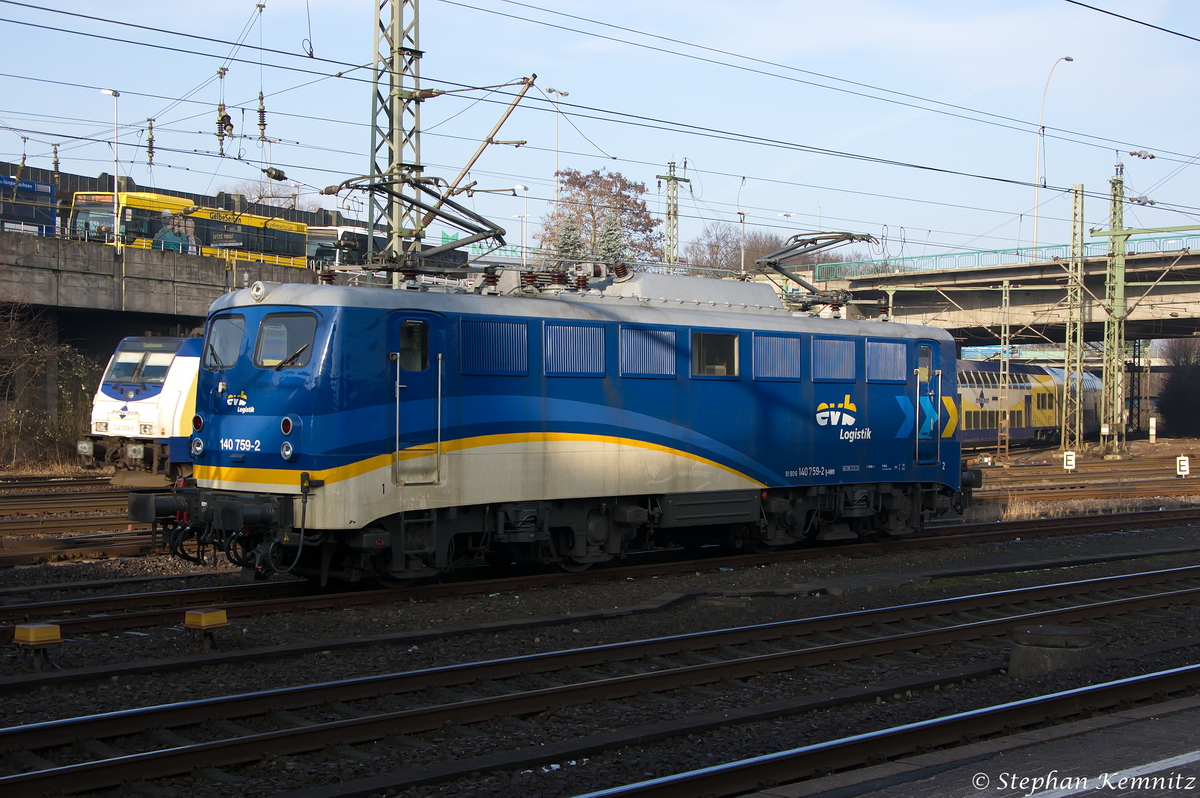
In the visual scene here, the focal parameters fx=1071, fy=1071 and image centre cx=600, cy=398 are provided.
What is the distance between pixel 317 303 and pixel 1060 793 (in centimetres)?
866

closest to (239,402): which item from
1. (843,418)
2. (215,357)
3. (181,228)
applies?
(215,357)

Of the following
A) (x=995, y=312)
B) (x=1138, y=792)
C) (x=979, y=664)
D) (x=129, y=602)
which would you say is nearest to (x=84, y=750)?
(x=129, y=602)

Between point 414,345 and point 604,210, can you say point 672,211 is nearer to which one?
point 604,210

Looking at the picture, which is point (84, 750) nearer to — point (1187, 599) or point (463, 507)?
point (463, 507)

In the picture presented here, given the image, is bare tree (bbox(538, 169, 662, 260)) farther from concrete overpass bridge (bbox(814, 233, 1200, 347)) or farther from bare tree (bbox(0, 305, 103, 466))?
bare tree (bbox(0, 305, 103, 466))

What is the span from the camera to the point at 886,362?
17297 millimetres

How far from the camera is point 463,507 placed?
1259 centimetres

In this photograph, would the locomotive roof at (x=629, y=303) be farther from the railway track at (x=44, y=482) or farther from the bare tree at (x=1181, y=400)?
the bare tree at (x=1181, y=400)

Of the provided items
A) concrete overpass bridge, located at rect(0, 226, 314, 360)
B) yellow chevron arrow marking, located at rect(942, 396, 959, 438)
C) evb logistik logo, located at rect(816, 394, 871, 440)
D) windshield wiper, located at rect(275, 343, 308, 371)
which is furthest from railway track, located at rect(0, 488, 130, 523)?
yellow chevron arrow marking, located at rect(942, 396, 959, 438)

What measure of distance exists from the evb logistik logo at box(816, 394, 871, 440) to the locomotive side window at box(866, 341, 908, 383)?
2.16 feet

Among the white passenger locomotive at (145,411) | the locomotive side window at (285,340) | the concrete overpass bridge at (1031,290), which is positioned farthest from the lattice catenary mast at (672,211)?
the locomotive side window at (285,340)

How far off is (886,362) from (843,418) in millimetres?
1431

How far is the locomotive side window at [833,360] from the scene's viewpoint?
16.2m

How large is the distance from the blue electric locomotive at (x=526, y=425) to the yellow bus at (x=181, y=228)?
25.3m
